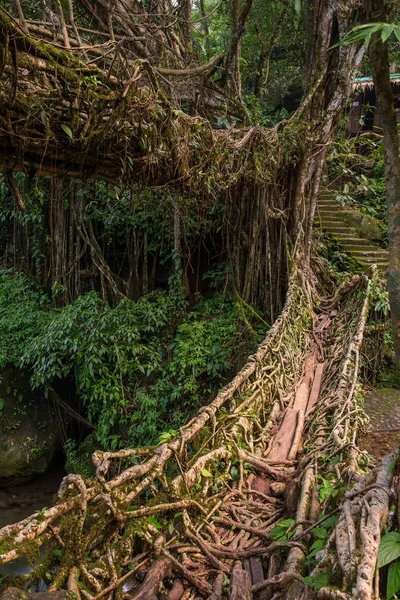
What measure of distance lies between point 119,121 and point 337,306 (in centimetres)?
425

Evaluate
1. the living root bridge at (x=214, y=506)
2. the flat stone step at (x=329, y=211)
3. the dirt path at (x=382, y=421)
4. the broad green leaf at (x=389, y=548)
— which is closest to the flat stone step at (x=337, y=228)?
the flat stone step at (x=329, y=211)

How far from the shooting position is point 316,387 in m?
4.11

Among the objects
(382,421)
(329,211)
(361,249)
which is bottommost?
(382,421)

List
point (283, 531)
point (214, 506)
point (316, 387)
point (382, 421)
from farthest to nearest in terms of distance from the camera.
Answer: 1. point (382, 421)
2. point (316, 387)
3. point (214, 506)
4. point (283, 531)

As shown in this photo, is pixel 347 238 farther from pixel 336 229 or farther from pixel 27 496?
pixel 27 496

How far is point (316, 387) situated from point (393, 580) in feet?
9.52

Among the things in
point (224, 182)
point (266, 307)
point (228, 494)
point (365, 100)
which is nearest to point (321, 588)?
point (228, 494)

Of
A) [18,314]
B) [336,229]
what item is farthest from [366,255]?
[18,314]

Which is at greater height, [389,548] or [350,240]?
[350,240]

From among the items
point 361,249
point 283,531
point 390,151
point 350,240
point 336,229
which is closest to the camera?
point 390,151

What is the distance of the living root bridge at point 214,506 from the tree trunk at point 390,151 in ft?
2.83

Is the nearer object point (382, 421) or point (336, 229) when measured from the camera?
point (382, 421)

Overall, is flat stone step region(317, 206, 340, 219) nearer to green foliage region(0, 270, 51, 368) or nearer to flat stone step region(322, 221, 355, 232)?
flat stone step region(322, 221, 355, 232)

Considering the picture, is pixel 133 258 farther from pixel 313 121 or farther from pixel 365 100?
pixel 365 100
